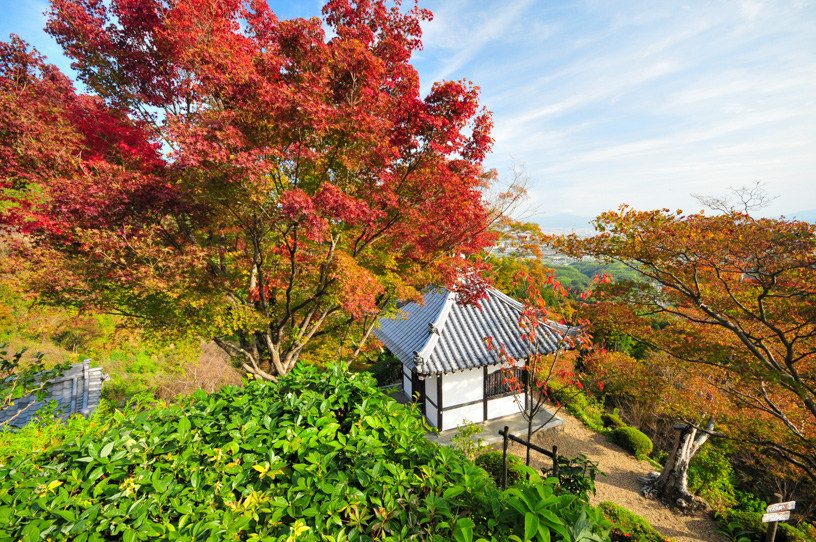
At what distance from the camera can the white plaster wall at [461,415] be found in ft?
30.4

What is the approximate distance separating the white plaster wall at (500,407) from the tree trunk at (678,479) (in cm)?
372

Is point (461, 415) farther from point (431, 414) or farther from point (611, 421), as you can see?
point (611, 421)

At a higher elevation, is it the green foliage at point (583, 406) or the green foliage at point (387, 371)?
the green foliage at point (387, 371)

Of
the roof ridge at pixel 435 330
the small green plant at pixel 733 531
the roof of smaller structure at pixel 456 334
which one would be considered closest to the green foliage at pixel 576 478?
the roof of smaller structure at pixel 456 334

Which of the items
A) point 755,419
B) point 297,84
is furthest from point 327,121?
point 755,419

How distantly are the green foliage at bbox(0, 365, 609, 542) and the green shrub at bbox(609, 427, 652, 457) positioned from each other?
10.8 m

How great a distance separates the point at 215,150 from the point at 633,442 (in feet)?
44.9

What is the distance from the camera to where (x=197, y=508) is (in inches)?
72.3

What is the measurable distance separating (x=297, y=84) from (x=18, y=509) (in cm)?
500

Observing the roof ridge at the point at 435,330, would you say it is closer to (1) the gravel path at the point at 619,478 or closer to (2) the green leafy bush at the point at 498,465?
(2) the green leafy bush at the point at 498,465

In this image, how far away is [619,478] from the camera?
8.66 meters

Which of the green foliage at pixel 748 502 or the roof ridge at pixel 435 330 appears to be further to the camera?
the roof ridge at pixel 435 330

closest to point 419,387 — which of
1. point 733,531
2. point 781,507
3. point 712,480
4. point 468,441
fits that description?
point 468,441

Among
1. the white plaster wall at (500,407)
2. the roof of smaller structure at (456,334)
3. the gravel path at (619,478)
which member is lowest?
the gravel path at (619,478)
